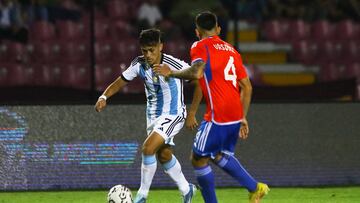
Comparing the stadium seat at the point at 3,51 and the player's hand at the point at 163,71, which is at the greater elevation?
the player's hand at the point at 163,71

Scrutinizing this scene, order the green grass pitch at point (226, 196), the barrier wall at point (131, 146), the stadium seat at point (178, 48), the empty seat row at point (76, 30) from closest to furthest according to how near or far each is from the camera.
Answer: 1. the green grass pitch at point (226, 196)
2. the barrier wall at point (131, 146)
3. the stadium seat at point (178, 48)
4. the empty seat row at point (76, 30)

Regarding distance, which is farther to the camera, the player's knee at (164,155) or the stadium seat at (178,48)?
the stadium seat at (178,48)

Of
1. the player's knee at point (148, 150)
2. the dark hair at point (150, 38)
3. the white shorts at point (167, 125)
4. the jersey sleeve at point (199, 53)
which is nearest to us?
the jersey sleeve at point (199, 53)

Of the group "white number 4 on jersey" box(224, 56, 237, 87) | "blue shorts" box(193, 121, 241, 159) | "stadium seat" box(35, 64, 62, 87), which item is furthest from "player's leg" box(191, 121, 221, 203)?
"stadium seat" box(35, 64, 62, 87)

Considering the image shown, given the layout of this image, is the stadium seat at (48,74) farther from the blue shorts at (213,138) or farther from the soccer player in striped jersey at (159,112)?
the blue shorts at (213,138)

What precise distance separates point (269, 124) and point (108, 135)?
1905 millimetres

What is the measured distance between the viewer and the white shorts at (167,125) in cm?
938

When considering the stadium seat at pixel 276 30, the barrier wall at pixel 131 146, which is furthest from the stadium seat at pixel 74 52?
the stadium seat at pixel 276 30

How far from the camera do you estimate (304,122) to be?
12344 mm

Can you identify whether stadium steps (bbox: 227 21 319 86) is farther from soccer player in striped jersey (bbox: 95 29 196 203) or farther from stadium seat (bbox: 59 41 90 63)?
soccer player in striped jersey (bbox: 95 29 196 203)

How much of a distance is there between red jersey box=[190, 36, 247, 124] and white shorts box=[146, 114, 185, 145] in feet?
2.32

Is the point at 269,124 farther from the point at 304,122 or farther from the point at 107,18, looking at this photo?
the point at 107,18

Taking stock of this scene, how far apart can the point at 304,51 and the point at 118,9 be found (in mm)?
3137

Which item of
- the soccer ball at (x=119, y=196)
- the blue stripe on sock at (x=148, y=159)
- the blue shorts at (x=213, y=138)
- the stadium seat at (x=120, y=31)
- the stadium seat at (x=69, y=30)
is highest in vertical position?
the blue shorts at (x=213, y=138)
